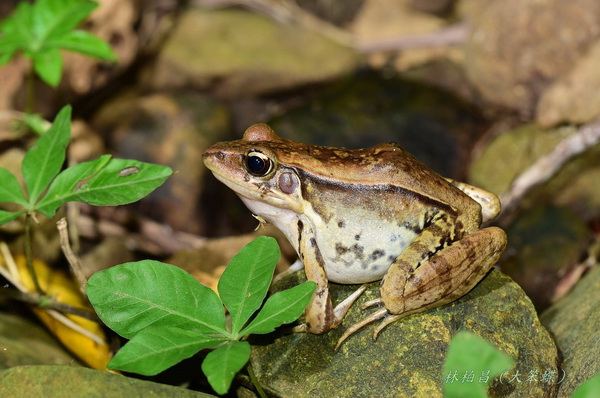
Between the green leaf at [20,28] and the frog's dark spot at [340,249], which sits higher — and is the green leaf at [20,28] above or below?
below

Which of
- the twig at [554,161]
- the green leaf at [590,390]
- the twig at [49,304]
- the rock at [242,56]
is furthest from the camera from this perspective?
the rock at [242,56]

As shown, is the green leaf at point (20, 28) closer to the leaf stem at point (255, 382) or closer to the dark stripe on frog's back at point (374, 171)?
the dark stripe on frog's back at point (374, 171)

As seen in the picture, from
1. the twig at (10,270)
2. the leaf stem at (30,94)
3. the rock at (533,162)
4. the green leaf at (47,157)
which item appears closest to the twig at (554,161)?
the rock at (533,162)

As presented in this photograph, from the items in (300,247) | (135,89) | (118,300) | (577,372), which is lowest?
(135,89)

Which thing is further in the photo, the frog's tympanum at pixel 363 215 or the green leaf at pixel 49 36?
the green leaf at pixel 49 36

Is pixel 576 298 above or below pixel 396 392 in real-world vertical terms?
above

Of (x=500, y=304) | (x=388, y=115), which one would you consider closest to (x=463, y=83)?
(x=388, y=115)

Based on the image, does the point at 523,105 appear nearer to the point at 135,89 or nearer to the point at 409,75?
the point at 409,75
